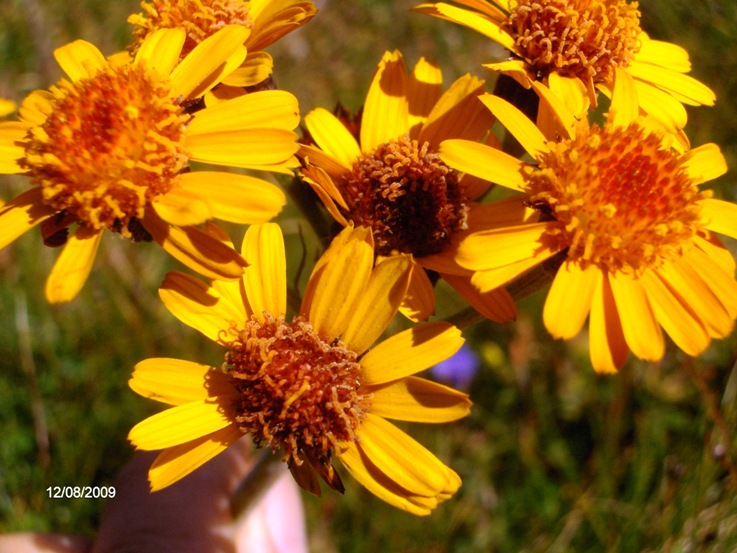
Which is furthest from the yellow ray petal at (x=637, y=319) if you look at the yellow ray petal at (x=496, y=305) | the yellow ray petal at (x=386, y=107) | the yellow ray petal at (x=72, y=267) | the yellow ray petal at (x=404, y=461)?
the yellow ray petal at (x=72, y=267)

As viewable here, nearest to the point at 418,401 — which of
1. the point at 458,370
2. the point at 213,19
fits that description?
the point at 213,19

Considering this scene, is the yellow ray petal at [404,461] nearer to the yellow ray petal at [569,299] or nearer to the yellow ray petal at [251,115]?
the yellow ray petal at [569,299]

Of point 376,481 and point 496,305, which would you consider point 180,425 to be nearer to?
point 376,481

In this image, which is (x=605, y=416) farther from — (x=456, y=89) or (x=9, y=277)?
(x=9, y=277)

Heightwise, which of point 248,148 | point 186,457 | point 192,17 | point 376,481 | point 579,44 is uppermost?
point 192,17

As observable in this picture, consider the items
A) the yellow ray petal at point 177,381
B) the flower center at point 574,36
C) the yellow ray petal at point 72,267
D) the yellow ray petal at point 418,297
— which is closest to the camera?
the yellow ray petal at point 72,267

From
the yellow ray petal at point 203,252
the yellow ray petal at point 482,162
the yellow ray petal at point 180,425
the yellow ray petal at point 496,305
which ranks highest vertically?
the yellow ray petal at point 482,162

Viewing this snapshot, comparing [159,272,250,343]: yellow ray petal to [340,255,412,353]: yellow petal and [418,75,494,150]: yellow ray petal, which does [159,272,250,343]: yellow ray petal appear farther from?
[418,75,494,150]: yellow ray petal
